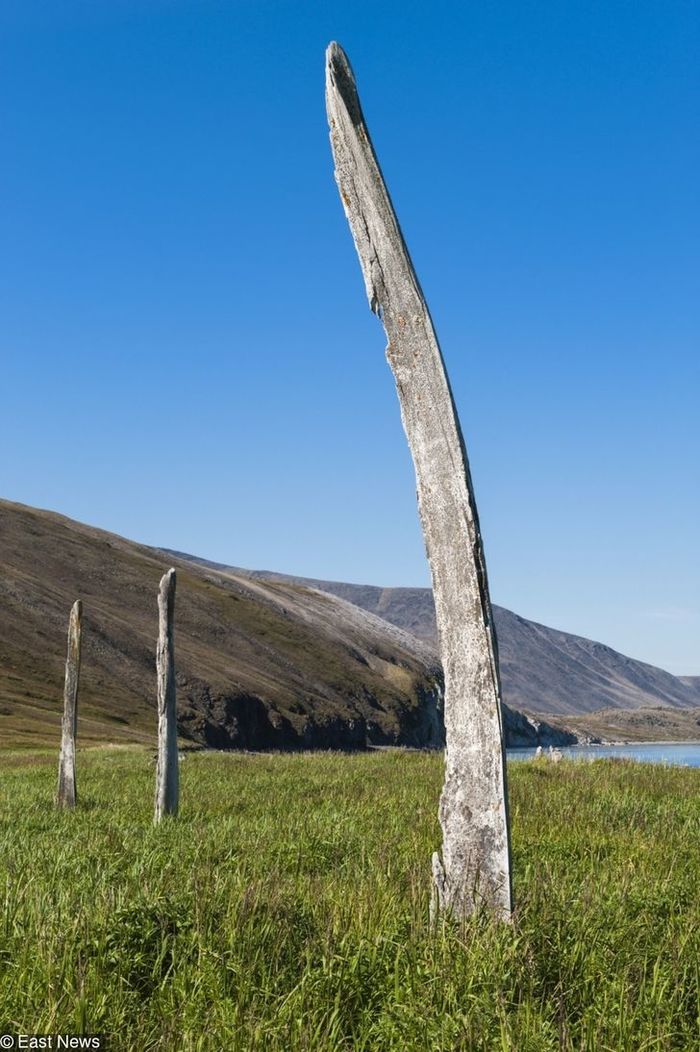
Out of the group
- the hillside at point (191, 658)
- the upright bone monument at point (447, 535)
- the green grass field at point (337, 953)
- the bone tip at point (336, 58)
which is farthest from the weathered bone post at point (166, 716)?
the hillside at point (191, 658)

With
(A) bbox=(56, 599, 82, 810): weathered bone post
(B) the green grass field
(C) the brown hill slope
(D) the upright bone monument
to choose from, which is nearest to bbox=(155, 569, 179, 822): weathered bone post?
(A) bbox=(56, 599, 82, 810): weathered bone post

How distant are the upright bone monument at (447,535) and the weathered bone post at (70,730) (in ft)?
37.2

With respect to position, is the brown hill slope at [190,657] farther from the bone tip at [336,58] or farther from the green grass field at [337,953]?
the bone tip at [336,58]

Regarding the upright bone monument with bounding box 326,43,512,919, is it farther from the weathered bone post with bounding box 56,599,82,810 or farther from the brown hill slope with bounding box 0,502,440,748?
the brown hill slope with bounding box 0,502,440,748

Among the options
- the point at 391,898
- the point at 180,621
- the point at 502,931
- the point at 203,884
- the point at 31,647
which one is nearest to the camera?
Answer: the point at 502,931

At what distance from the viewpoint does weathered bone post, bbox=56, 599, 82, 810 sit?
54.6 feet

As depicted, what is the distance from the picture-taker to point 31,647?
89.5 metres

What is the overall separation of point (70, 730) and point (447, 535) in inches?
536

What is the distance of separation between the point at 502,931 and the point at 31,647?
90.1m

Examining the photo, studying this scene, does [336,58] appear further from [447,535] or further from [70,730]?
[70,730]

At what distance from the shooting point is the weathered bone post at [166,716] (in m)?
14.5

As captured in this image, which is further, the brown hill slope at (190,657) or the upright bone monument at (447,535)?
the brown hill slope at (190,657)

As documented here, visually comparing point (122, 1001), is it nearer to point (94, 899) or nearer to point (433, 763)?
point (94, 899)

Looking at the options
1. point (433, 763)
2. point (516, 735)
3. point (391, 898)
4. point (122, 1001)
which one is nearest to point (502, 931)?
point (391, 898)
